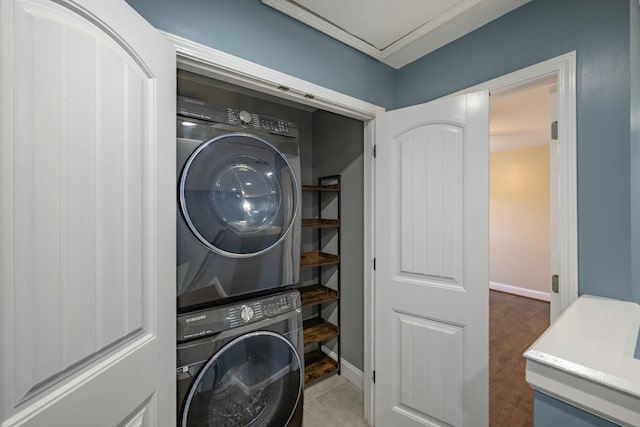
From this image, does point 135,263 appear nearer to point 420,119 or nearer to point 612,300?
point 420,119

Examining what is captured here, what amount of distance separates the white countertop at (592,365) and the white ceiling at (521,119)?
1.73 m

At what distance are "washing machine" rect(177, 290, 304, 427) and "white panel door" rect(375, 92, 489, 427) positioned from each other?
2.07ft

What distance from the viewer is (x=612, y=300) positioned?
1058 millimetres

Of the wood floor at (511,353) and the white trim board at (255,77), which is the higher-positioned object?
the white trim board at (255,77)

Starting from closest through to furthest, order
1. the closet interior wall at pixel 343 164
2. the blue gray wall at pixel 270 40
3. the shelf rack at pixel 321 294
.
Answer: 1. the blue gray wall at pixel 270 40
2. the closet interior wall at pixel 343 164
3. the shelf rack at pixel 321 294

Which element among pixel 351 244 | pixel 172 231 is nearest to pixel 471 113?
pixel 351 244

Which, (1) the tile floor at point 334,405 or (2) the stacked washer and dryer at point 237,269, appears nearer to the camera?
(2) the stacked washer and dryer at point 237,269

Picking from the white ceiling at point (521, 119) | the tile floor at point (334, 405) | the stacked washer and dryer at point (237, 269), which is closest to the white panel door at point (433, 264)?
the tile floor at point (334, 405)

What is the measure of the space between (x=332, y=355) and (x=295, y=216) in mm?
1720

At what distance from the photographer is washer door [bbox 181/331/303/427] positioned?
1061 mm

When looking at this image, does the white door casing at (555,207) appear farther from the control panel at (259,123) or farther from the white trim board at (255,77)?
the control panel at (259,123)

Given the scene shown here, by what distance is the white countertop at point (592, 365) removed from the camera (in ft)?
2.03

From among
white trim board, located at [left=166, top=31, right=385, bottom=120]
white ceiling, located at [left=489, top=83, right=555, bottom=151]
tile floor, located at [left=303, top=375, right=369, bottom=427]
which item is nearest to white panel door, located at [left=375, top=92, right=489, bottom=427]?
tile floor, located at [left=303, top=375, right=369, bottom=427]

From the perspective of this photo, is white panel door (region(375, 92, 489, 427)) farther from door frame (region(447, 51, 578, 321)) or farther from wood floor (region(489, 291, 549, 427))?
wood floor (region(489, 291, 549, 427))
